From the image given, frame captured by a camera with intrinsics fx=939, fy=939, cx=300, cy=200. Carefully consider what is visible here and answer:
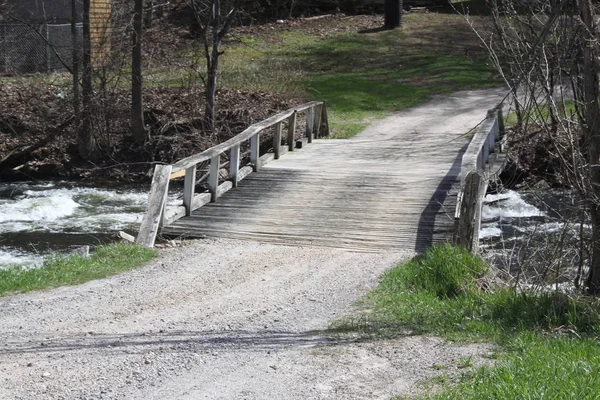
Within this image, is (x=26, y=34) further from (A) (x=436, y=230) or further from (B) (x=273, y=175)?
(A) (x=436, y=230)

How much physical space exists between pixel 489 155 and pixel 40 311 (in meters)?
11.2

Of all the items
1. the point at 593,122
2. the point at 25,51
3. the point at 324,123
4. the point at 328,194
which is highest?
the point at 593,122

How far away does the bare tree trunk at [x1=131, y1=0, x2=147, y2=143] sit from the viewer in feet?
76.1

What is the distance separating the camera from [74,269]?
403 inches

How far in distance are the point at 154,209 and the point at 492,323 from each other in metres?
5.53

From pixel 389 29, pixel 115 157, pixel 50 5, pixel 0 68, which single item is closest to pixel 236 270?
pixel 115 157

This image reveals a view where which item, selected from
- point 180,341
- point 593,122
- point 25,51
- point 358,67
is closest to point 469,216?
point 593,122

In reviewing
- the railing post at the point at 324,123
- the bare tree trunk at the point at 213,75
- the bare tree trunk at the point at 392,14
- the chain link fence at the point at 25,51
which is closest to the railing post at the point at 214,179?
the railing post at the point at 324,123

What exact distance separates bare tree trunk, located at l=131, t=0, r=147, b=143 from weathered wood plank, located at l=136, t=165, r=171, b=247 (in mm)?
11138

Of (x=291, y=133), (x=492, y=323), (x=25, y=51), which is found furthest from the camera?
(x=25, y=51)

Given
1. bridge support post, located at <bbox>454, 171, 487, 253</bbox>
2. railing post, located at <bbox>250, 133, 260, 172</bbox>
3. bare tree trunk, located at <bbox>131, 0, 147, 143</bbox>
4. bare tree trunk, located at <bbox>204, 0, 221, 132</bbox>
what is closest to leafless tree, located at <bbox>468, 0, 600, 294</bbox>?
bridge support post, located at <bbox>454, 171, 487, 253</bbox>

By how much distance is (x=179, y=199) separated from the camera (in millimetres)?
19594

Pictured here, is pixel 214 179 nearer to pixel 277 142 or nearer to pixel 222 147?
pixel 222 147

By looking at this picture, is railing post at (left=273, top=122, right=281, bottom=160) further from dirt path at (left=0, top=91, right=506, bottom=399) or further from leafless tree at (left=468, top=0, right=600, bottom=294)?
leafless tree at (left=468, top=0, right=600, bottom=294)
